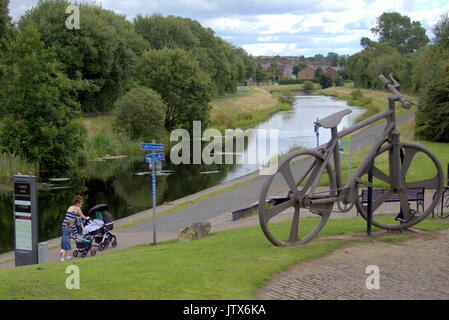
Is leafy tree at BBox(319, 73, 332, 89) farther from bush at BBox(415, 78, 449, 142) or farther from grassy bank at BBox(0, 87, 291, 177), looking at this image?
bush at BBox(415, 78, 449, 142)

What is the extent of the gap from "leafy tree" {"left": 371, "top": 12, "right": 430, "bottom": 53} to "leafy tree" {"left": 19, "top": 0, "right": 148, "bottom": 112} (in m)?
122

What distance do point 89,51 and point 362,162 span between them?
1843 inches

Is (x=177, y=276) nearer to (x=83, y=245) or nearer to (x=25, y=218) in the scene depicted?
(x=25, y=218)

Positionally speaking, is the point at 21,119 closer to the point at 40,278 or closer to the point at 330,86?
the point at 40,278

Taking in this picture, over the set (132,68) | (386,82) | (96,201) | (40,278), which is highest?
(132,68)

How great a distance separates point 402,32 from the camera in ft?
545

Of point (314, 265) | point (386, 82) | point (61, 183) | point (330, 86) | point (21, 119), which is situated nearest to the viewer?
point (314, 265)

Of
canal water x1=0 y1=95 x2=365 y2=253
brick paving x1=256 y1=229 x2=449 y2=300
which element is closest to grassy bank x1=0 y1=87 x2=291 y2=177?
canal water x1=0 y1=95 x2=365 y2=253

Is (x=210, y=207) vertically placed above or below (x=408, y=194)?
below

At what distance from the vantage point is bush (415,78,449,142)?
40.0m

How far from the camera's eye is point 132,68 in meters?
61.3

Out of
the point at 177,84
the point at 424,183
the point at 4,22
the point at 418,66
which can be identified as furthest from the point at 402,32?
the point at 424,183

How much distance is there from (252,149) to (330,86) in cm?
13447

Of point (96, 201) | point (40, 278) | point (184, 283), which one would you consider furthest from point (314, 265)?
point (96, 201)
